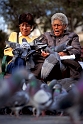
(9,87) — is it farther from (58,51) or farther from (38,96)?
(58,51)

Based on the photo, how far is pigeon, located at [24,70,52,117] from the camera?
68.5 inches

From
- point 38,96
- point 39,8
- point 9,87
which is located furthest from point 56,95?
point 39,8

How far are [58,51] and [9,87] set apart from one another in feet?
4.17

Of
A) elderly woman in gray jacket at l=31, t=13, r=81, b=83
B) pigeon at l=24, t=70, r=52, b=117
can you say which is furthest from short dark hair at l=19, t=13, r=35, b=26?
pigeon at l=24, t=70, r=52, b=117

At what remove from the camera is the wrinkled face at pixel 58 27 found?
10.8 ft

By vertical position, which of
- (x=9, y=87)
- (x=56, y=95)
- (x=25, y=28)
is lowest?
(x=56, y=95)

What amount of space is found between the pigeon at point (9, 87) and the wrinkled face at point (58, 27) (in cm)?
160

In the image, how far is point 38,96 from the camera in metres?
1.75

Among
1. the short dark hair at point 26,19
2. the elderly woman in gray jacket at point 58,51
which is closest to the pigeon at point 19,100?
the elderly woman in gray jacket at point 58,51

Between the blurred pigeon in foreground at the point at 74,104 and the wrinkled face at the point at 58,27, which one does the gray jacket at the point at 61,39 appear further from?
the blurred pigeon in foreground at the point at 74,104

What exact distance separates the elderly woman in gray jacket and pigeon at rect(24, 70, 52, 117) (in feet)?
2.90

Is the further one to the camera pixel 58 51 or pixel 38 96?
pixel 58 51

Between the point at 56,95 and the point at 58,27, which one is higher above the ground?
the point at 58,27

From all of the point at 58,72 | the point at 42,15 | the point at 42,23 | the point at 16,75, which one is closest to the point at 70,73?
the point at 58,72
